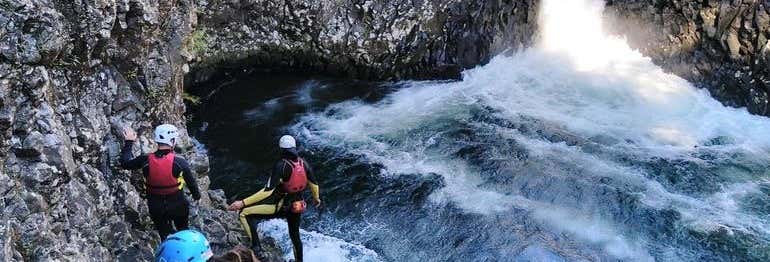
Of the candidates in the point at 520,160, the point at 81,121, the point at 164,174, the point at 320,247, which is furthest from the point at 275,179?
the point at 520,160

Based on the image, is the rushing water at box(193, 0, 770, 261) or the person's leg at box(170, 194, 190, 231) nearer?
the person's leg at box(170, 194, 190, 231)

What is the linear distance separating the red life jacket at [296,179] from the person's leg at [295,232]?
0.46 meters

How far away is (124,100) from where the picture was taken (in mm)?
7715

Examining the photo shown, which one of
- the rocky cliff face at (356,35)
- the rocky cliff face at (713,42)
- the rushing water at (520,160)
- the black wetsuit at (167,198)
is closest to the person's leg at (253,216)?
the black wetsuit at (167,198)

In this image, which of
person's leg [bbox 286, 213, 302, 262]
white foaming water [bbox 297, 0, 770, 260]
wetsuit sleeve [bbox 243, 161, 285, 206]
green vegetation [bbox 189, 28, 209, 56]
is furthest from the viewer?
green vegetation [bbox 189, 28, 209, 56]

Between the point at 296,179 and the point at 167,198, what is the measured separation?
4.96 feet

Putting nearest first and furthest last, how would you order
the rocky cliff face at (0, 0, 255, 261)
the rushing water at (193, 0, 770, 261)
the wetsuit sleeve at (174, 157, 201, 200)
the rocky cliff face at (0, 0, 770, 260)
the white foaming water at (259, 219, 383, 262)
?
the rocky cliff face at (0, 0, 255, 261)
the rocky cliff face at (0, 0, 770, 260)
the wetsuit sleeve at (174, 157, 201, 200)
the white foaming water at (259, 219, 383, 262)
the rushing water at (193, 0, 770, 261)

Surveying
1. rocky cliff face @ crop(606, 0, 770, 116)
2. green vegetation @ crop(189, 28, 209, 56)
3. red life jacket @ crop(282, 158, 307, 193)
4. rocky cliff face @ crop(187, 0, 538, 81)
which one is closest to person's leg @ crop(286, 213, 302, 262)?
red life jacket @ crop(282, 158, 307, 193)

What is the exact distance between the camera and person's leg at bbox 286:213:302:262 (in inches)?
319

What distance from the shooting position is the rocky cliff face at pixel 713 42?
15.2 meters

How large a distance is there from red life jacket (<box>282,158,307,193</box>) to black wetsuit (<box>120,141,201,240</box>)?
3.76 ft

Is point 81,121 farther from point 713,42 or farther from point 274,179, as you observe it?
point 713,42

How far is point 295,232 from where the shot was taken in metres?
8.33

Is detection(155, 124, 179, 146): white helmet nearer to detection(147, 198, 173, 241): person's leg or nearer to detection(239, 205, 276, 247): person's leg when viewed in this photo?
detection(147, 198, 173, 241): person's leg
